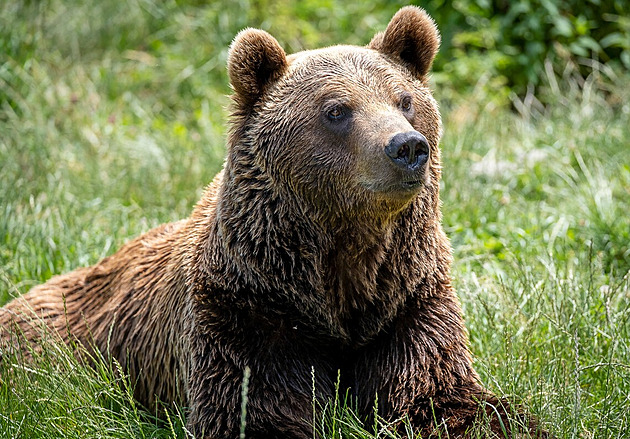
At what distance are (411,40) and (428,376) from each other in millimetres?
1638

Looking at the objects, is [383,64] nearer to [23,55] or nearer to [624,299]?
[624,299]

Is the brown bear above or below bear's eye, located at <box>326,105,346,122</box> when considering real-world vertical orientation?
below

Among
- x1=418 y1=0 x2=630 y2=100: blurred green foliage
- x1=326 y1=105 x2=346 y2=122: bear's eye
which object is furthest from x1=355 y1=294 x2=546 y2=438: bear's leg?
x1=418 y1=0 x2=630 y2=100: blurred green foliage

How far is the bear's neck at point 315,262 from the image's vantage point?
400 centimetres

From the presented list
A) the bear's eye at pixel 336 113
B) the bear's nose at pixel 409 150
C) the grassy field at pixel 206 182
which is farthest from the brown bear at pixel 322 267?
the grassy field at pixel 206 182

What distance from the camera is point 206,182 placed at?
763 cm

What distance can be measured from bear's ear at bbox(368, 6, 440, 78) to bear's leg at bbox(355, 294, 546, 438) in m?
1.18

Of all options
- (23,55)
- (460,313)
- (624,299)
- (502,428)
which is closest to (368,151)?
(460,313)

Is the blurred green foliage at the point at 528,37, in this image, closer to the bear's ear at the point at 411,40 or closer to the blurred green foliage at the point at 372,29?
the blurred green foliage at the point at 372,29

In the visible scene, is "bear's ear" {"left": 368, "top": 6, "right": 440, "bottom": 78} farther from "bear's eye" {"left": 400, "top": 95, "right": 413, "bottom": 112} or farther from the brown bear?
"bear's eye" {"left": 400, "top": 95, "right": 413, "bottom": 112}

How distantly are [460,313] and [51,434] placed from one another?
2.00m

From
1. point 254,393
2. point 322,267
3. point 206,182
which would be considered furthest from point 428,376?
point 206,182

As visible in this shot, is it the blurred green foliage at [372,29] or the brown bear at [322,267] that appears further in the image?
the blurred green foliage at [372,29]

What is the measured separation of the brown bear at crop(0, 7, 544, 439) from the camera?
392 centimetres
